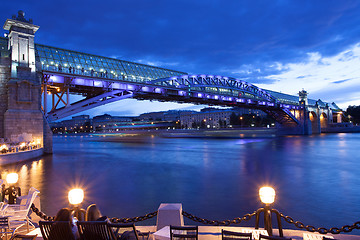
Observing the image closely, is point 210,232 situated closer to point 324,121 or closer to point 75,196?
point 75,196

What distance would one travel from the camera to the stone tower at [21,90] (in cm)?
2225

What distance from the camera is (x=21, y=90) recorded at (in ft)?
74.3

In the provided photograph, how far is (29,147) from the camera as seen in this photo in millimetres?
21516

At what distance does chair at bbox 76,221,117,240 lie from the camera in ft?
12.0

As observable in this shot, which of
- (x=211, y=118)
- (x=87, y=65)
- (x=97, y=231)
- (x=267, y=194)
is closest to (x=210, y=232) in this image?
(x=267, y=194)

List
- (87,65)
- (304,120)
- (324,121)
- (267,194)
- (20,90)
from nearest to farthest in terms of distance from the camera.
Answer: (267,194), (20,90), (87,65), (304,120), (324,121)

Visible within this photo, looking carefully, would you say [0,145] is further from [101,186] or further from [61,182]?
[101,186]

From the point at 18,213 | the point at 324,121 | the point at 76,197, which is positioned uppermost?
the point at 324,121

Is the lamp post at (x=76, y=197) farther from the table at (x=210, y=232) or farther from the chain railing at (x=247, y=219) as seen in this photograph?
the table at (x=210, y=232)

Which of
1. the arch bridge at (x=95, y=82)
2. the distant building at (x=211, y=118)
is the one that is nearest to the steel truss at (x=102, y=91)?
the arch bridge at (x=95, y=82)

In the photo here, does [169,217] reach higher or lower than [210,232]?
higher

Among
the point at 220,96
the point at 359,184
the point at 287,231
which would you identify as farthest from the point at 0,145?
the point at 220,96

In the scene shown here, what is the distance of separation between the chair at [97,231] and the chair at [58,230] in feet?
0.58

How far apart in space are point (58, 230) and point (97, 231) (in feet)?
2.12
